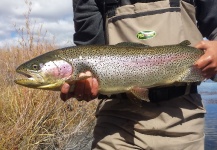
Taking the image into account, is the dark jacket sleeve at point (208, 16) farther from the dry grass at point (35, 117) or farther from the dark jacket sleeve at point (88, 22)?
the dry grass at point (35, 117)

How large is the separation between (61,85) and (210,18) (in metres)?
1.26

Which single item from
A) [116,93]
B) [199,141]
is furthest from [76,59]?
[199,141]

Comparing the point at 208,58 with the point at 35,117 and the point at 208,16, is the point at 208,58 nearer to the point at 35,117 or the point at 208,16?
the point at 208,16

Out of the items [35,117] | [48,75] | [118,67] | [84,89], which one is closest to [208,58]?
[118,67]

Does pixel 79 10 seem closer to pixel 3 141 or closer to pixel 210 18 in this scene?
pixel 210 18

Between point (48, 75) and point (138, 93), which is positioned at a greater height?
point (48, 75)

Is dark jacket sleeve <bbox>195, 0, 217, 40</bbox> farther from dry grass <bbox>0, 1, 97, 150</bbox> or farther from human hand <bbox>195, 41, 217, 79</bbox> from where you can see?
dry grass <bbox>0, 1, 97, 150</bbox>

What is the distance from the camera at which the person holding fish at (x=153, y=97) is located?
101 inches

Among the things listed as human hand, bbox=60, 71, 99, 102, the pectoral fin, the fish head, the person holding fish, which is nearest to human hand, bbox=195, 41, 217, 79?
the person holding fish

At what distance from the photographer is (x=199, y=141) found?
2.65m

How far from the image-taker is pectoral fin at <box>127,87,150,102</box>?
2461 mm

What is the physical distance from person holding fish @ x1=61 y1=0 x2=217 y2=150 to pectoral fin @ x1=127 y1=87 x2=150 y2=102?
0.03 m

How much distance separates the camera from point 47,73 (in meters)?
2.46

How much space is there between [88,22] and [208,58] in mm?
938
